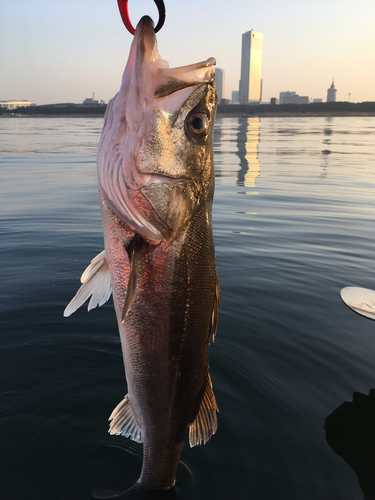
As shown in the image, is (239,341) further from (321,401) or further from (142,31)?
(142,31)

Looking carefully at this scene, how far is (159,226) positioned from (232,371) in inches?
118

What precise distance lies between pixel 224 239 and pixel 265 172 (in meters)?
12.1

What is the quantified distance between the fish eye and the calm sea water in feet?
9.69

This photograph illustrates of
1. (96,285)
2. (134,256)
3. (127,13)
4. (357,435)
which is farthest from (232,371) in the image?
(127,13)

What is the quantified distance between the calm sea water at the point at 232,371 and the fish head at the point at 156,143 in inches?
97.2

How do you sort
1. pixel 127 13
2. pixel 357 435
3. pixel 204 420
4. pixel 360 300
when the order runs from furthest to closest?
pixel 360 300
pixel 357 435
pixel 204 420
pixel 127 13

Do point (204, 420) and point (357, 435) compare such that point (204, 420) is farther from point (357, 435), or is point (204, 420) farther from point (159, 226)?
point (357, 435)

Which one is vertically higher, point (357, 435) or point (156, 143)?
point (156, 143)

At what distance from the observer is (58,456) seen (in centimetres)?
343

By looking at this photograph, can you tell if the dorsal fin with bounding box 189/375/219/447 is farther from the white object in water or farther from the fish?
the white object in water

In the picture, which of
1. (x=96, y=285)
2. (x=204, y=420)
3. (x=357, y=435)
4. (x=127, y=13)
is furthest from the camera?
(x=357, y=435)

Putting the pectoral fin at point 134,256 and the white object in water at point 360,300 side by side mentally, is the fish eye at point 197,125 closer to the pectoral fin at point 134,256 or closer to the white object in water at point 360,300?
the pectoral fin at point 134,256

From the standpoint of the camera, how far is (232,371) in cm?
462

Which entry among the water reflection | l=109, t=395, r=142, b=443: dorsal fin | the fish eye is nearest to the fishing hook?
the fish eye
